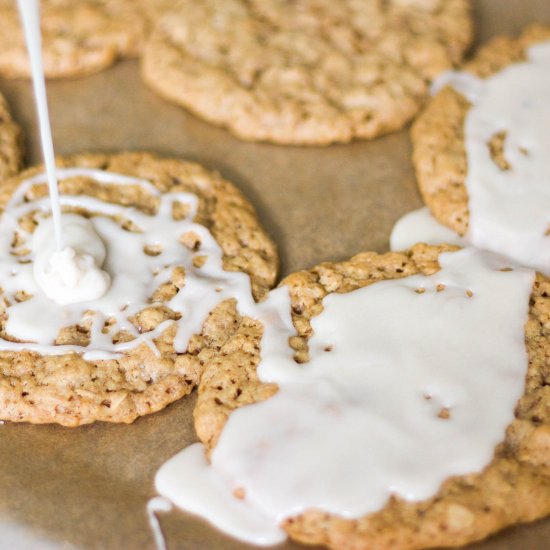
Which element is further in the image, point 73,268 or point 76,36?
point 76,36

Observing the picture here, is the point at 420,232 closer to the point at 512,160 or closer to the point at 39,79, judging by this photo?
the point at 512,160

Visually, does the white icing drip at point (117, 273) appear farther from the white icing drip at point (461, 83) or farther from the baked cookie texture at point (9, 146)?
the white icing drip at point (461, 83)

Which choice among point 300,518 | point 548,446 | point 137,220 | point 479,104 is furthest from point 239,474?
point 479,104

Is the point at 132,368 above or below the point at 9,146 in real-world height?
below

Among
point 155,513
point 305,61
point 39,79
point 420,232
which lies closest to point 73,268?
point 39,79

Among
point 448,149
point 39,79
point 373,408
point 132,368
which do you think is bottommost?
point 132,368

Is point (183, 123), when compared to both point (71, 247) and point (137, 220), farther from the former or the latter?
point (71, 247)
